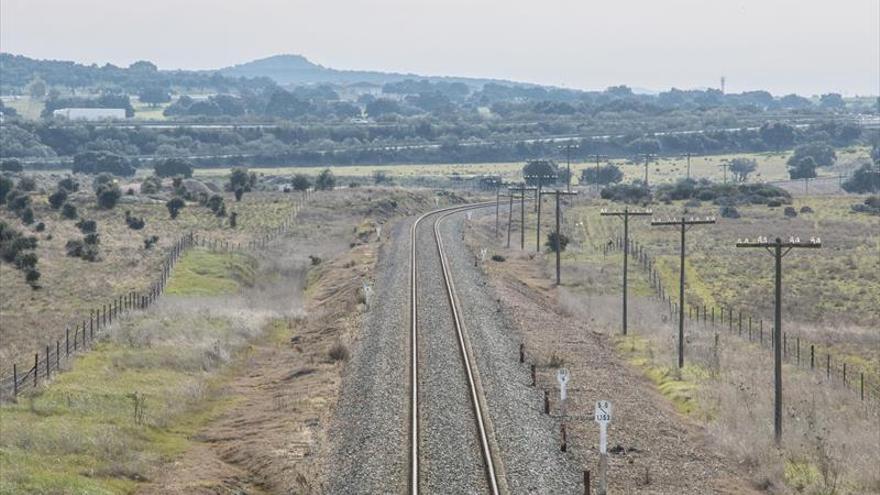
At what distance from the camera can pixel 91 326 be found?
36.7 m

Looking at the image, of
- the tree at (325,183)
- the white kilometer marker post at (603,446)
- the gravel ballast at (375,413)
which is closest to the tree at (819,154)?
the tree at (325,183)

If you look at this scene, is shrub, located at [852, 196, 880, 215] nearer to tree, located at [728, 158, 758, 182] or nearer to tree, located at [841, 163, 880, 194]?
tree, located at [841, 163, 880, 194]

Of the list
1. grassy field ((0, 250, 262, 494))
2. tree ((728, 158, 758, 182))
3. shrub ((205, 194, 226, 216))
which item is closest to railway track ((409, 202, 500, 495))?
grassy field ((0, 250, 262, 494))

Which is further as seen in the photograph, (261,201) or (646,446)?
(261,201)

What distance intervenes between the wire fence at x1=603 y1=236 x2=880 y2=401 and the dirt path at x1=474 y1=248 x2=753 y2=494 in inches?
221

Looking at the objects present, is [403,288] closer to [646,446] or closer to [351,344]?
[351,344]

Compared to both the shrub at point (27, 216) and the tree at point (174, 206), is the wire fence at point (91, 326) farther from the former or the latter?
the tree at point (174, 206)

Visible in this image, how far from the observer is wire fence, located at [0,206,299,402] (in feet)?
95.9

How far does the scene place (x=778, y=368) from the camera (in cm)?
2728

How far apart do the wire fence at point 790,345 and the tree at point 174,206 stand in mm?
42289

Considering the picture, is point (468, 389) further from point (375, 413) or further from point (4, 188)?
point (4, 188)

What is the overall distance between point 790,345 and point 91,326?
23191mm

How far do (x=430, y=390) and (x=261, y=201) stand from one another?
7635cm

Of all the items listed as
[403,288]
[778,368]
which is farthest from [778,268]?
[403,288]
